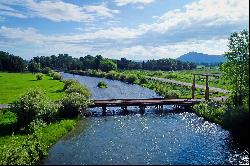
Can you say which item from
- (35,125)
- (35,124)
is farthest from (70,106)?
(35,125)

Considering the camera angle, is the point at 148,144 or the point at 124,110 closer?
the point at 148,144

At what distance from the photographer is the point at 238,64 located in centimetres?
7838

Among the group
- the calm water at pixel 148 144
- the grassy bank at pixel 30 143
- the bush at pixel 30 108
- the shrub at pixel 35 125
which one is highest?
the bush at pixel 30 108

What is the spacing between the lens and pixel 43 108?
73625 mm

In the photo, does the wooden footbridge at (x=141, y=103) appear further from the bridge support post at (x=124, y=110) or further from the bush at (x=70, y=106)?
the bush at (x=70, y=106)

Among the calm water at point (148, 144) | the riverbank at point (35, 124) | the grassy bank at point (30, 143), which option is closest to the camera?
the grassy bank at point (30, 143)

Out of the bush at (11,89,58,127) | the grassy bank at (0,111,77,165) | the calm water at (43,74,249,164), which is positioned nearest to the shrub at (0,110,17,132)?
the bush at (11,89,58,127)

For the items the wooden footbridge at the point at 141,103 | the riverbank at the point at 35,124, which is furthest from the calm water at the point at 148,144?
the wooden footbridge at the point at 141,103

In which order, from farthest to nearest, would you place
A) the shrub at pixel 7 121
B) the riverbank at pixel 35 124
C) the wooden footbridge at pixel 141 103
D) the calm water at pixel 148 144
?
the wooden footbridge at pixel 141 103, the shrub at pixel 7 121, the calm water at pixel 148 144, the riverbank at pixel 35 124

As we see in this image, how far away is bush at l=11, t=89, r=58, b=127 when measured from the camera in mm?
70875

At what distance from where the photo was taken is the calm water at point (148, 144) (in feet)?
176

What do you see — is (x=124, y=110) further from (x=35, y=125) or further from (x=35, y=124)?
(x=35, y=125)

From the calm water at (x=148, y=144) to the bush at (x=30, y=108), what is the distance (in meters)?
8.92

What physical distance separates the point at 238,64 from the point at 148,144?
100 ft
